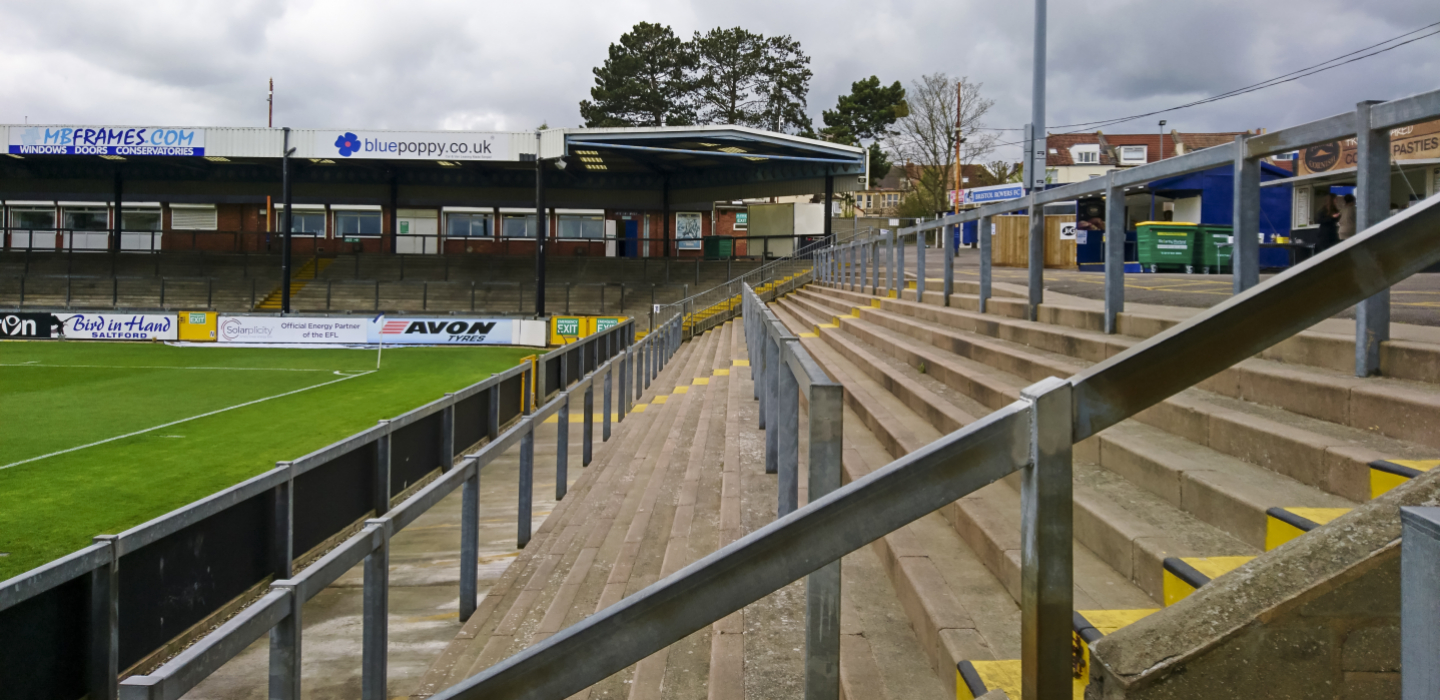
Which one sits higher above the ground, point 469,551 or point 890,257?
point 890,257

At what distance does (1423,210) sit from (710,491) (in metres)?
4.85

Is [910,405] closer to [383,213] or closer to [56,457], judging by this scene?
[56,457]

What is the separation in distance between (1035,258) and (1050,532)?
19.6 ft

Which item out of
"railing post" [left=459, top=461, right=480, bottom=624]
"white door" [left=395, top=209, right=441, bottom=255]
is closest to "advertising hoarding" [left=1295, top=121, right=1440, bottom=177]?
"railing post" [left=459, top=461, right=480, bottom=624]

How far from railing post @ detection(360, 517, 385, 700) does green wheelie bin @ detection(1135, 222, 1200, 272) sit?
1835cm

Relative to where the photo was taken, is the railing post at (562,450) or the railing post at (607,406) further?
the railing post at (607,406)

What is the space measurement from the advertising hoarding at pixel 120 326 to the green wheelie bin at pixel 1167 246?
29.4m

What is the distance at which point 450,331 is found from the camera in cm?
3075

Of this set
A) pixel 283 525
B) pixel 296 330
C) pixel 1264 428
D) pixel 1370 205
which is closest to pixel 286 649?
pixel 283 525

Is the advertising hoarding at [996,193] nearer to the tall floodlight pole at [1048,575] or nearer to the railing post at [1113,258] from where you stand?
the railing post at [1113,258]

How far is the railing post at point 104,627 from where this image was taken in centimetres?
388

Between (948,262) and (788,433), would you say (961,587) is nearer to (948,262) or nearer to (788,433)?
(788,433)

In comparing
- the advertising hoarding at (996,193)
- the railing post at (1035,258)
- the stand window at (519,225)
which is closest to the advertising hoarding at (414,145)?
the stand window at (519,225)

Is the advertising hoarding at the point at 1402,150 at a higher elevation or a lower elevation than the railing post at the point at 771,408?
higher
